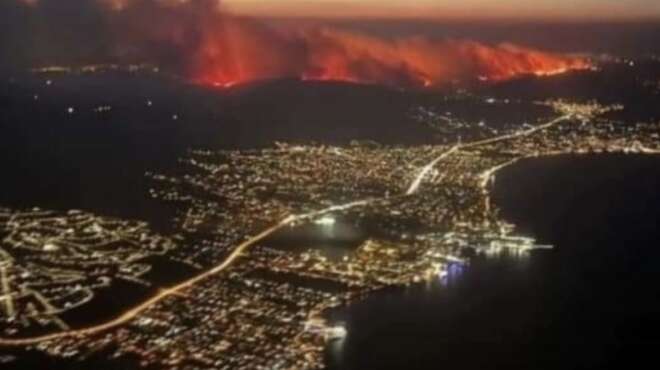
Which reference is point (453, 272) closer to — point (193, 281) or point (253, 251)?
point (253, 251)

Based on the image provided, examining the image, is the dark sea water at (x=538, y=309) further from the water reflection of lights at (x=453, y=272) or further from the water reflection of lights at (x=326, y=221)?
the water reflection of lights at (x=326, y=221)

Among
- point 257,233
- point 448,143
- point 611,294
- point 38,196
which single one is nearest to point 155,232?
point 257,233

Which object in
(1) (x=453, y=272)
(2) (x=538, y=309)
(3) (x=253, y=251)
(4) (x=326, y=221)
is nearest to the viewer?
(2) (x=538, y=309)

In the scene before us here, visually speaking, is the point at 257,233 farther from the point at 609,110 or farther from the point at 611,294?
the point at 609,110

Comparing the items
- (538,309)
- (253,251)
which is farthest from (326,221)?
(538,309)

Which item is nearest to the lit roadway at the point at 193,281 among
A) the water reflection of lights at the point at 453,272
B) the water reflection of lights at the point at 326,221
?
the water reflection of lights at the point at 326,221

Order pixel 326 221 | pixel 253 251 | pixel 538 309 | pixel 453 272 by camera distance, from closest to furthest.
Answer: pixel 538 309, pixel 453 272, pixel 253 251, pixel 326 221

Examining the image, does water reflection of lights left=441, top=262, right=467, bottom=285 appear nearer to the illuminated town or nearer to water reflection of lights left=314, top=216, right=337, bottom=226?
the illuminated town
